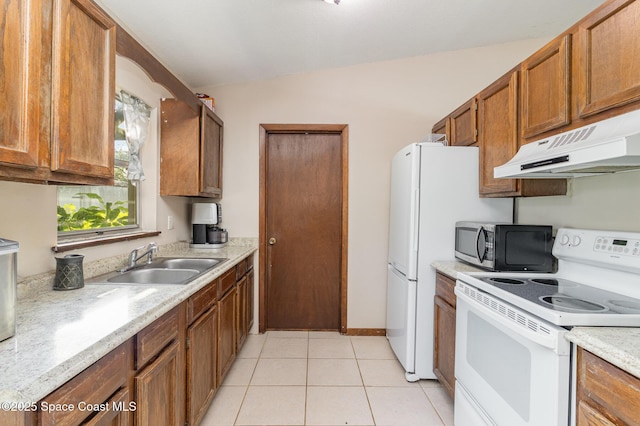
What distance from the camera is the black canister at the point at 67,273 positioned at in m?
1.31

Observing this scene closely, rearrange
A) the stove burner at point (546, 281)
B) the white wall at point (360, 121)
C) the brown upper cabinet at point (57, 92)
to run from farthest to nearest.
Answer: the white wall at point (360, 121)
the stove burner at point (546, 281)
the brown upper cabinet at point (57, 92)

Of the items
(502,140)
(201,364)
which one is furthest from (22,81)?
(502,140)

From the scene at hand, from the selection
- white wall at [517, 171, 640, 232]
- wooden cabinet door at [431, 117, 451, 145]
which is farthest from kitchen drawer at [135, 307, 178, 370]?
wooden cabinet door at [431, 117, 451, 145]

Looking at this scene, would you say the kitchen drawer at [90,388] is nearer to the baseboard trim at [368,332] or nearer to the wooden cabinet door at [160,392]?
the wooden cabinet door at [160,392]

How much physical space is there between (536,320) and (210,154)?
2514mm

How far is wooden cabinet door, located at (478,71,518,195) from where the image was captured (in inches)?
71.4

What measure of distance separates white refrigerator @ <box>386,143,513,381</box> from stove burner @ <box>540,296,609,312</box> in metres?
0.93

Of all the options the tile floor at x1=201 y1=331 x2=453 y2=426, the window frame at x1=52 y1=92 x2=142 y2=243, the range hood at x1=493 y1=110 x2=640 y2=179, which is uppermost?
the range hood at x1=493 y1=110 x2=640 y2=179

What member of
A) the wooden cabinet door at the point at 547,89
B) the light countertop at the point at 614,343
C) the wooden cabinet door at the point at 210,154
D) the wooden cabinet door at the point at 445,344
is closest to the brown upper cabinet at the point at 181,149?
the wooden cabinet door at the point at 210,154

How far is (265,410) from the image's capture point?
188 centimetres

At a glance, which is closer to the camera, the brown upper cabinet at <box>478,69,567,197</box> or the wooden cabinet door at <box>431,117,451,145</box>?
the brown upper cabinet at <box>478,69,567,197</box>

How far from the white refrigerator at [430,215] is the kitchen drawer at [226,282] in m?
1.30

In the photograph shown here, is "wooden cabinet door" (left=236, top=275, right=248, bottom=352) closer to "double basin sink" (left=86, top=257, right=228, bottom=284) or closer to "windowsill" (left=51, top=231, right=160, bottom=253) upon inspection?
"double basin sink" (left=86, top=257, right=228, bottom=284)

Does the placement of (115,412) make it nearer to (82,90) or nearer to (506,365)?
(82,90)
